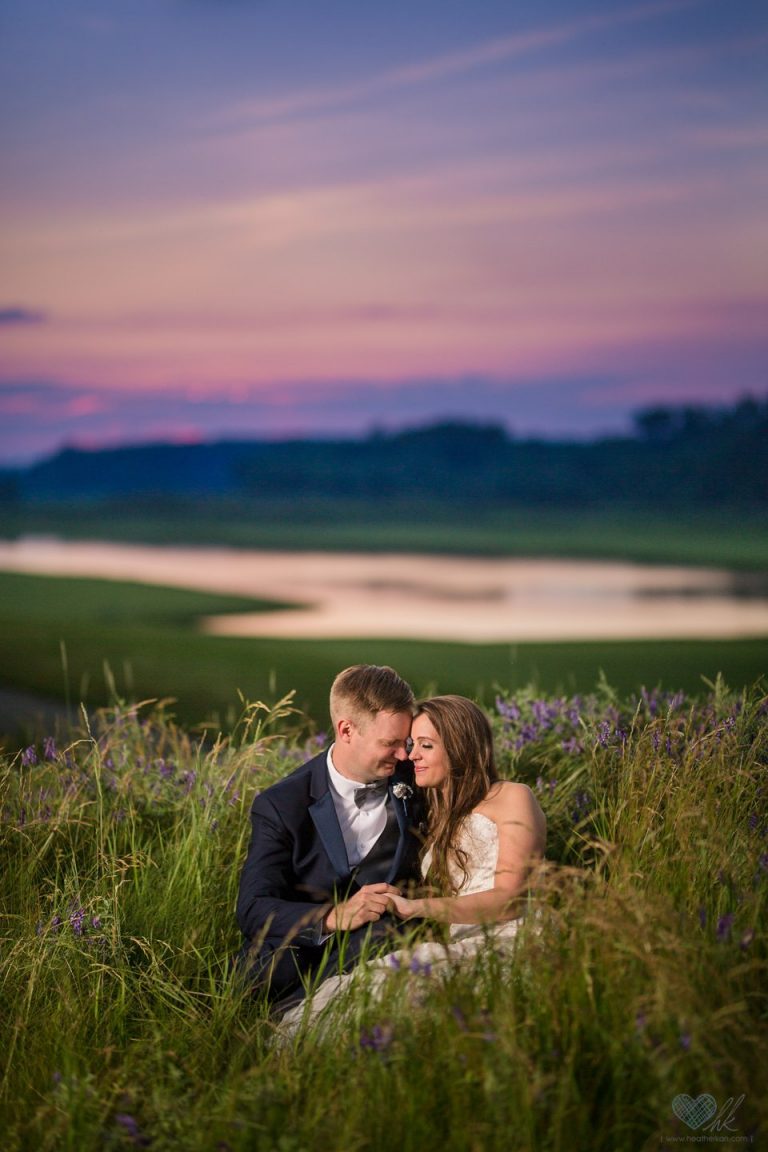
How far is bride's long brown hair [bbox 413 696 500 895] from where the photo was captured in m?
4.60

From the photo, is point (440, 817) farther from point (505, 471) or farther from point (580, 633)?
point (505, 471)

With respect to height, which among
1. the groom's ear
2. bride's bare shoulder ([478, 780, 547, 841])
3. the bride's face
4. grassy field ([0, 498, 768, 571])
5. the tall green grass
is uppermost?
grassy field ([0, 498, 768, 571])

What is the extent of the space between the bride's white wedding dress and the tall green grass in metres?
0.08

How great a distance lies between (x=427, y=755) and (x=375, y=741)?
233mm

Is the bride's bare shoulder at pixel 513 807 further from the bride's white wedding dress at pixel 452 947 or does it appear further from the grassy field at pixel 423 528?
the grassy field at pixel 423 528

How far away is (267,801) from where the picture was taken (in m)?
4.65

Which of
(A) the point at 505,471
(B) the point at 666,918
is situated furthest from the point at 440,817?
(A) the point at 505,471

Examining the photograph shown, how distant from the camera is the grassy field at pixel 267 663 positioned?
1579 cm

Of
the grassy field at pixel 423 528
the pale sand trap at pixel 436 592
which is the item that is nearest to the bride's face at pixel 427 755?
the pale sand trap at pixel 436 592

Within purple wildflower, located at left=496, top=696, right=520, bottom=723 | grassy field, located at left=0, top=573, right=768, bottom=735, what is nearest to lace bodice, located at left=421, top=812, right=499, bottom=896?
purple wildflower, located at left=496, top=696, right=520, bottom=723

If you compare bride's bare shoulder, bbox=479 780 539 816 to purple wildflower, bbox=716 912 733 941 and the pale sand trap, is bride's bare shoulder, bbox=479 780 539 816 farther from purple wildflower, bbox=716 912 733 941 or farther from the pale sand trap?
the pale sand trap

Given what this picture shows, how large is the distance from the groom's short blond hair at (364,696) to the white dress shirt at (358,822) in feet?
0.91

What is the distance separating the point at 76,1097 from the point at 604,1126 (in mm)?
1420

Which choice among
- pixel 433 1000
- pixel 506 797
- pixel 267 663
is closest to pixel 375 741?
pixel 506 797
